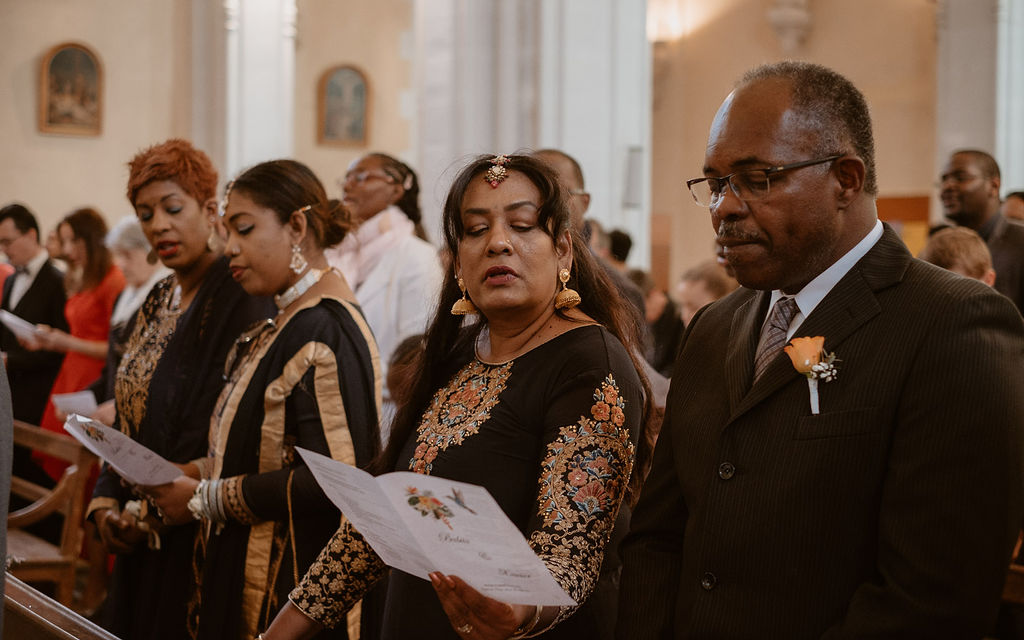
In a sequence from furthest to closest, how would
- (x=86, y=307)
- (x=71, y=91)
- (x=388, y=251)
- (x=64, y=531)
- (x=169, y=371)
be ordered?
1. (x=71, y=91)
2. (x=86, y=307)
3. (x=388, y=251)
4. (x=64, y=531)
5. (x=169, y=371)

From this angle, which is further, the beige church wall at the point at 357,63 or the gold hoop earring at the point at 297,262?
the beige church wall at the point at 357,63

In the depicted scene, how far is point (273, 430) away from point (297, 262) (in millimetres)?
450

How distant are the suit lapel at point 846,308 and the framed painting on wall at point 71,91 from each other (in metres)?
13.5

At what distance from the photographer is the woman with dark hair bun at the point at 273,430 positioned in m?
2.66

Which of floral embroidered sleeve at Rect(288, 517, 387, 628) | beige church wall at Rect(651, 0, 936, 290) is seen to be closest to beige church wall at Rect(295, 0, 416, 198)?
beige church wall at Rect(651, 0, 936, 290)

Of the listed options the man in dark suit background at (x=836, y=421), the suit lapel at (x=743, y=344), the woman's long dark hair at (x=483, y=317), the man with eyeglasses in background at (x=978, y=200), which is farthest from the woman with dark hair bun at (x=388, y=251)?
the man in dark suit background at (x=836, y=421)

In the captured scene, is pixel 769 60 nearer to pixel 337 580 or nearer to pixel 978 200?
pixel 978 200

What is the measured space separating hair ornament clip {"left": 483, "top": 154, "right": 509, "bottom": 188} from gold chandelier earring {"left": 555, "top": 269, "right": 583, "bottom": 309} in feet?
0.69

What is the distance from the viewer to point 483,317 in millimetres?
2223

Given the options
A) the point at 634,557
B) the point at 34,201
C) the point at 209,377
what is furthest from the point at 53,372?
the point at 34,201

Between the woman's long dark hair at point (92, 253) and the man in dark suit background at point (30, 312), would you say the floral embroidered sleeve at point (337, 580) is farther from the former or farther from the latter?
the man in dark suit background at point (30, 312)

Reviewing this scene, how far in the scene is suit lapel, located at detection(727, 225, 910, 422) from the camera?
1.52 m

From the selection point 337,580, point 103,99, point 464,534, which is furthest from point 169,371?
point 103,99

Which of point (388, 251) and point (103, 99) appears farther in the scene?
point (103, 99)
